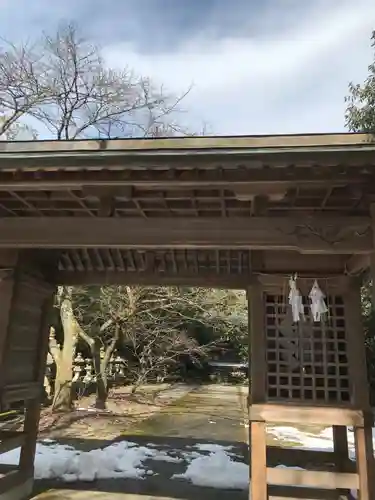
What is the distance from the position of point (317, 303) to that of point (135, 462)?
4539mm

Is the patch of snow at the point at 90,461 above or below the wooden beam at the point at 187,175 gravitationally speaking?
below

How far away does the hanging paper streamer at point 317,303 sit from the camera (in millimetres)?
4180

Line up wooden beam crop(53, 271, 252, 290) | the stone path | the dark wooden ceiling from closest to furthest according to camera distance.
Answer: the dark wooden ceiling, wooden beam crop(53, 271, 252, 290), the stone path

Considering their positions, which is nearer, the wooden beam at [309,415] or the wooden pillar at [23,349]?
the wooden beam at [309,415]

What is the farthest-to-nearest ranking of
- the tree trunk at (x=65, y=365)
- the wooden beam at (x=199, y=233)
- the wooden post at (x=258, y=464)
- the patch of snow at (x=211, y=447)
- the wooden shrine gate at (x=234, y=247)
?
the tree trunk at (x=65, y=365)
the patch of snow at (x=211, y=447)
the wooden post at (x=258, y=464)
the wooden beam at (x=199, y=233)
the wooden shrine gate at (x=234, y=247)

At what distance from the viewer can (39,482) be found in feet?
18.5

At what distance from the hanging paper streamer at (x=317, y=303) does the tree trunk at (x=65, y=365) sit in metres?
7.89

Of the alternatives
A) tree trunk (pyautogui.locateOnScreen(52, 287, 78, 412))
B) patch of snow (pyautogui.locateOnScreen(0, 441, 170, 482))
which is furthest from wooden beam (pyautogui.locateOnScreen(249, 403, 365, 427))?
tree trunk (pyautogui.locateOnScreen(52, 287, 78, 412))

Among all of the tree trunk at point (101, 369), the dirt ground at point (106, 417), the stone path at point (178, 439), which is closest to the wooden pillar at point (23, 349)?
the stone path at point (178, 439)

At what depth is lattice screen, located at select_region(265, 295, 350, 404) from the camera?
4324 millimetres

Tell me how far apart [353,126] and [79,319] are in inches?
362

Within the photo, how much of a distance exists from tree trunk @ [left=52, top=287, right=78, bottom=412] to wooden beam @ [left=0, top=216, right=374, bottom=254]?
25.2ft

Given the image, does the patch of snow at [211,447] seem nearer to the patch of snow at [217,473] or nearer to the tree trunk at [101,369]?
the patch of snow at [217,473]

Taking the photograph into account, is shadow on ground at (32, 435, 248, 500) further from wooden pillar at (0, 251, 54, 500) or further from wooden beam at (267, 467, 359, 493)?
wooden beam at (267, 467, 359, 493)
